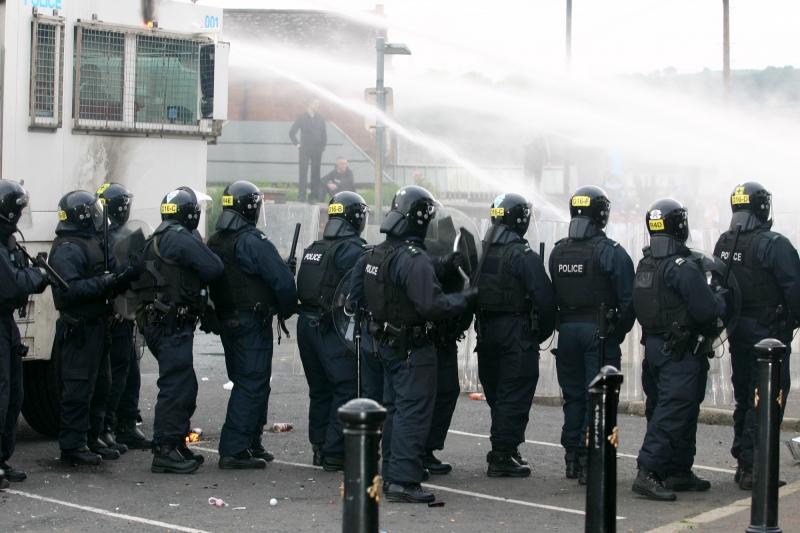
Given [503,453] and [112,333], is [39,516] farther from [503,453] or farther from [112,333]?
[503,453]

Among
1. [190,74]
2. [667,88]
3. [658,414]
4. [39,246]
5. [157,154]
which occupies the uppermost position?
[667,88]

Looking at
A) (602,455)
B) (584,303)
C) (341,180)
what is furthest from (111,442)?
(341,180)

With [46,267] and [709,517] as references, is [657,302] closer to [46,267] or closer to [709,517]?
[709,517]

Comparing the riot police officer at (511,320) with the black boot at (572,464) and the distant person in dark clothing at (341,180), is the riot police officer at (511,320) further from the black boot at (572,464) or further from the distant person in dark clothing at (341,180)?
the distant person in dark clothing at (341,180)

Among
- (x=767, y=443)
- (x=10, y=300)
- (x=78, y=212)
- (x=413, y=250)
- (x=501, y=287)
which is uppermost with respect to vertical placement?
(x=78, y=212)

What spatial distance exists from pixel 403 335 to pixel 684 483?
87.8 inches

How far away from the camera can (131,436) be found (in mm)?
10742

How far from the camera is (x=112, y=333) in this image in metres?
10.3

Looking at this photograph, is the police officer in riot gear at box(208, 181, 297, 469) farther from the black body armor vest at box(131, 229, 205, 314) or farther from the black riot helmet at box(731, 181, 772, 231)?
the black riot helmet at box(731, 181, 772, 231)

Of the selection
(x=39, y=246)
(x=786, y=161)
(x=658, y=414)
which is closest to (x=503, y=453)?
(x=658, y=414)

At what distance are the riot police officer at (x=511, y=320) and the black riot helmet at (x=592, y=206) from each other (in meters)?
0.38

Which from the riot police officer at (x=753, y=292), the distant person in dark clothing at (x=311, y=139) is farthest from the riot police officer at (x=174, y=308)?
the distant person in dark clothing at (x=311, y=139)

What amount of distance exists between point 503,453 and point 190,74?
4442mm

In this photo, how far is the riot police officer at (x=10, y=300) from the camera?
8719 mm
